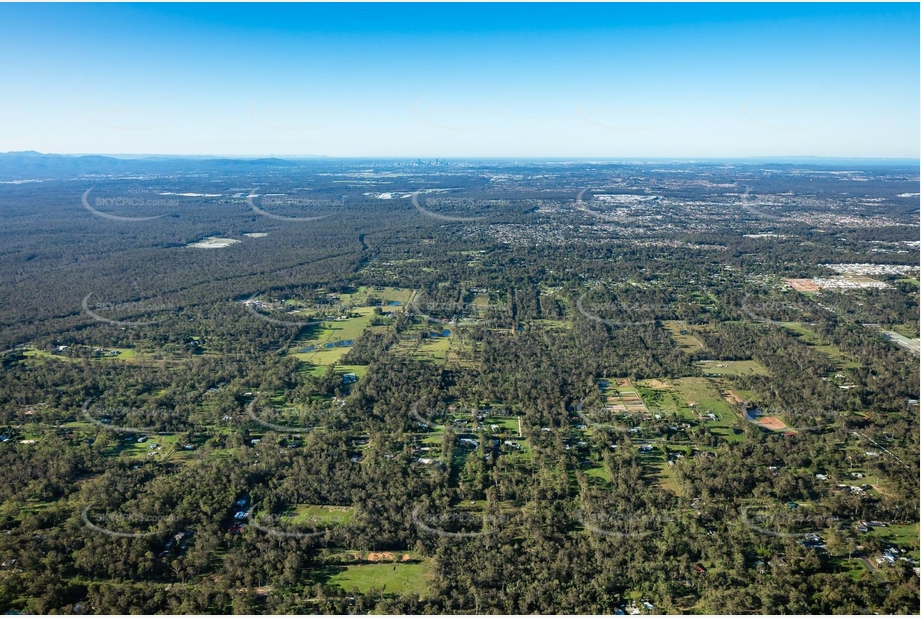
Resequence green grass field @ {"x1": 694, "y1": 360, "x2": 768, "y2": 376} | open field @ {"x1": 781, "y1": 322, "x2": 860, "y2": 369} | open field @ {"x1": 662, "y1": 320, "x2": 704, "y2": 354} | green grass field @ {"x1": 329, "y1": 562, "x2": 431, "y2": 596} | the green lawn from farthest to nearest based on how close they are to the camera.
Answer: open field @ {"x1": 662, "y1": 320, "x2": 704, "y2": 354}, open field @ {"x1": 781, "y1": 322, "x2": 860, "y2": 369}, green grass field @ {"x1": 694, "y1": 360, "x2": 768, "y2": 376}, the green lawn, green grass field @ {"x1": 329, "y1": 562, "x2": 431, "y2": 596}

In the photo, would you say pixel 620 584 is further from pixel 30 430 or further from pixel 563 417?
pixel 30 430

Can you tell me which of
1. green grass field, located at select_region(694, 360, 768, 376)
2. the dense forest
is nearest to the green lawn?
the dense forest

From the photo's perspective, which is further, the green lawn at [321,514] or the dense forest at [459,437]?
the green lawn at [321,514]

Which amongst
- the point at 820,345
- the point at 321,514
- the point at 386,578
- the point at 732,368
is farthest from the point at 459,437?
the point at 820,345

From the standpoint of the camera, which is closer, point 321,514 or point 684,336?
point 321,514

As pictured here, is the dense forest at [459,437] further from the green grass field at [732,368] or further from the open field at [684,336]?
the open field at [684,336]

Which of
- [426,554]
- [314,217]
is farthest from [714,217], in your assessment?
[426,554]

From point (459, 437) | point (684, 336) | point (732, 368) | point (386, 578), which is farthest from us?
point (684, 336)

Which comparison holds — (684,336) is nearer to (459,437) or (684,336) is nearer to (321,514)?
(459,437)

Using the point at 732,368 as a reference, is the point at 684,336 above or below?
above

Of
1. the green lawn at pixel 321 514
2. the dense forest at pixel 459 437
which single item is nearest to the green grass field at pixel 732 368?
the dense forest at pixel 459 437

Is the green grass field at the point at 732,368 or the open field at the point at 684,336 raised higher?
the open field at the point at 684,336

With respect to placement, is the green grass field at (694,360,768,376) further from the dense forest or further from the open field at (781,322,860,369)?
the open field at (781,322,860,369)
